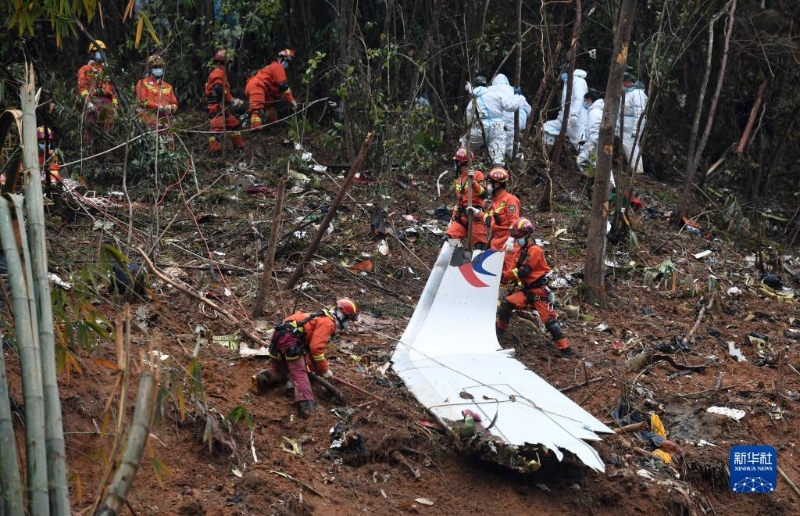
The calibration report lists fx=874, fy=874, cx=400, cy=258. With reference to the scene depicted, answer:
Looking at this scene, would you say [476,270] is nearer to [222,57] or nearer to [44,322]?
[44,322]

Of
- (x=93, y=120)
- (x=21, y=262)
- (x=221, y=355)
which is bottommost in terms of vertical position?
(x=221, y=355)

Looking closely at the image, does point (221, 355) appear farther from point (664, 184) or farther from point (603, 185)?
point (664, 184)

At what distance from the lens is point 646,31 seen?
49.2ft

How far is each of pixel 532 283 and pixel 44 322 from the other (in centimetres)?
601

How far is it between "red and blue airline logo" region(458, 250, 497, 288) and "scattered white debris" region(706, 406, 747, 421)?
223 cm

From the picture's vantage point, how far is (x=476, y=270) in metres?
8.02

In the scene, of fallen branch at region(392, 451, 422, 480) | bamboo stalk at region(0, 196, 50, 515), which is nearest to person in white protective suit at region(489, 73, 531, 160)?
fallen branch at region(392, 451, 422, 480)

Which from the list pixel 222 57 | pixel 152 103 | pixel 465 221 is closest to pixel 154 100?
pixel 152 103

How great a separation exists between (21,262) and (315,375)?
375cm

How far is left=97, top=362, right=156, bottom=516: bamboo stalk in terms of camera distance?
8.04 feet

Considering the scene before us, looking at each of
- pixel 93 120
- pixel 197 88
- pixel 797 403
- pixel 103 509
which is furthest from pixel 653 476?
pixel 197 88

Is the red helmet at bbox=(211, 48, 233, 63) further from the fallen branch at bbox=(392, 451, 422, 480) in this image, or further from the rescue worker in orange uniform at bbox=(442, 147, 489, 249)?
the fallen branch at bbox=(392, 451, 422, 480)

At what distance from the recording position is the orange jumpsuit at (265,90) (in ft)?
40.1

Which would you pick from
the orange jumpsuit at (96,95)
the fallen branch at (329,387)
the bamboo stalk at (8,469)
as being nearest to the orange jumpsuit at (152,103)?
the orange jumpsuit at (96,95)
